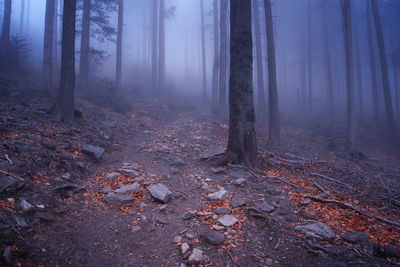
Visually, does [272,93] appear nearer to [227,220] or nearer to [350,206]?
[350,206]

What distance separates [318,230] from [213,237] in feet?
5.23

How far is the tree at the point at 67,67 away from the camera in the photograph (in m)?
7.23

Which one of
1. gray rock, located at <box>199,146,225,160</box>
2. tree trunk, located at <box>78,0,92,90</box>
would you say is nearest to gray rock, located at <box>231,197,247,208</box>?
gray rock, located at <box>199,146,225,160</box>

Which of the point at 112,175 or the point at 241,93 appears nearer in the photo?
the point at 112,175

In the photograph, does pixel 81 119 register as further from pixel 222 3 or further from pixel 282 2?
pixel 282 2

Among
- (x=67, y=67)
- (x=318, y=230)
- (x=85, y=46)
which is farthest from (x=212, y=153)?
(x=85, y=46)

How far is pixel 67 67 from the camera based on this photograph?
7.39 m

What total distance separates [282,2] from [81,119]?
129 feet

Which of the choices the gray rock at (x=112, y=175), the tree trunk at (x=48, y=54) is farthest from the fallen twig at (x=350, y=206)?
the tree trunk at (x=48, y=54)

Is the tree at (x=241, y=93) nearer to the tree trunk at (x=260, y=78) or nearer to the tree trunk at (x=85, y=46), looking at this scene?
→ the tree trunk at (x=260, y=78)

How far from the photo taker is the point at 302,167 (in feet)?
19.6

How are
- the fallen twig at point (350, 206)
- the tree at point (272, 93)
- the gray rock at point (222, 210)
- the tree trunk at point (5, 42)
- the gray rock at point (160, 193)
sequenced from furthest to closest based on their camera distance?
the tree trunk at point (5, 42) < the tree at point (272, 93) < the gray rock at point (160, 193) < the gray rock at point (222, 210) < the fallen twig at point (350, 206)

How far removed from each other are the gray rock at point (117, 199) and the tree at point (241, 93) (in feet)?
9.37

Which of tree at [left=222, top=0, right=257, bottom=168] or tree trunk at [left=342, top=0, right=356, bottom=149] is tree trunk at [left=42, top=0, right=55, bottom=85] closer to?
tree at [left=222, top=0, right=257, bottom=168]
